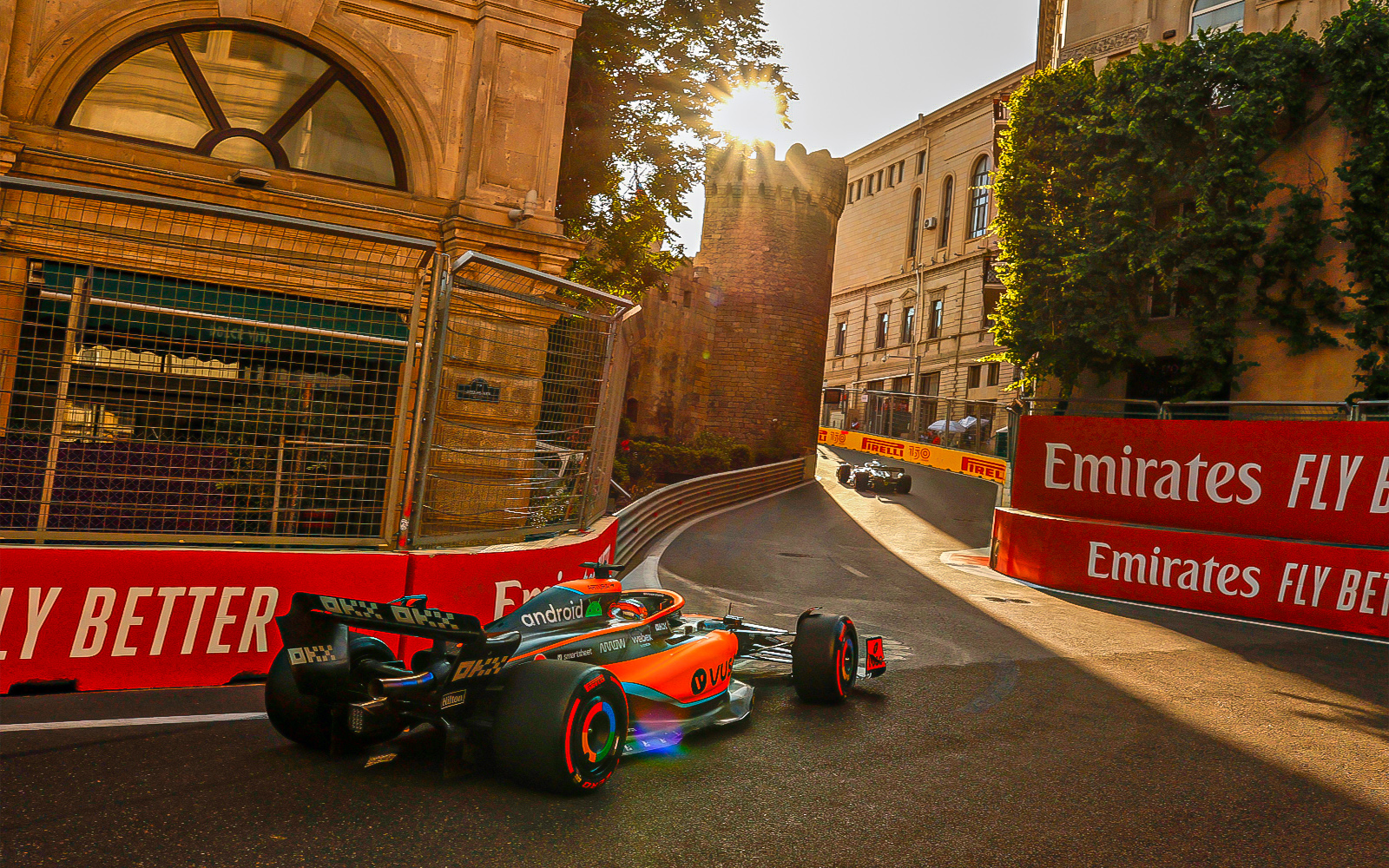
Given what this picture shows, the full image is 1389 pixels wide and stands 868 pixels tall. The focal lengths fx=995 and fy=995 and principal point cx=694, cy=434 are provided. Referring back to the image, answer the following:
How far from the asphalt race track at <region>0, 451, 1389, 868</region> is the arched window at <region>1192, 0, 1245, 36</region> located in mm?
19423

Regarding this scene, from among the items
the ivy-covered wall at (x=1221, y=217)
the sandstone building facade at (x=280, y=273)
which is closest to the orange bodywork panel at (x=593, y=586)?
the sandstone building facade at (x=280, y=273)

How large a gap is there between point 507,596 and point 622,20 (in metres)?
12.7

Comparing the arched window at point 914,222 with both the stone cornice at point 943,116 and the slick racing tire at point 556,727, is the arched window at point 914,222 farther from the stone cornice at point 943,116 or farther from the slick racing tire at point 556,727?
the slick racing tire at point 556,727

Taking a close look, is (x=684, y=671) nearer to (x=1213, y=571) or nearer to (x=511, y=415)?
(x=511, y=415)

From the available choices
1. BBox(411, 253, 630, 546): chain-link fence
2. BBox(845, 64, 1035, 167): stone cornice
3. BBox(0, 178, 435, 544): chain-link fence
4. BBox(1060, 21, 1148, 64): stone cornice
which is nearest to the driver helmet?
BBox(411, 253, 630, 546): chain-link fence

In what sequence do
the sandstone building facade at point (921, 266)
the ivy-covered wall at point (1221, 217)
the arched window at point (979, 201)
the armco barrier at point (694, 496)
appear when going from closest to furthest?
the armco barrier at point (694, 496) → the ivy-covered wall at point (1221, 217) → the sandstone building facade at point (921, 266) → the arched window at point (979, 201)

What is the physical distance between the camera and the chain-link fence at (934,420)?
24.4m

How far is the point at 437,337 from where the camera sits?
19.8ft

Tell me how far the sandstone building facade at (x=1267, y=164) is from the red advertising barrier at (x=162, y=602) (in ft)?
55.2

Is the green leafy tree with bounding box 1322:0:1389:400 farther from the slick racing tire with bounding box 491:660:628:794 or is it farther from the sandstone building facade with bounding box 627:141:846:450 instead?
the sandstone building facade with bounding box 627:141:846:450

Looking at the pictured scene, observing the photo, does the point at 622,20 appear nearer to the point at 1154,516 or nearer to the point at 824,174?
the point at 1154,516

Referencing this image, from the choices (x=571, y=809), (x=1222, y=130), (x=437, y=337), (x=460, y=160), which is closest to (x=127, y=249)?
(x=437, y=337)

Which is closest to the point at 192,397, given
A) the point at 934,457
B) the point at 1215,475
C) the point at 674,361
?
the point at 1215,475

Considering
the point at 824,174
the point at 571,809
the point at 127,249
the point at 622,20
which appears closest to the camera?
the point at 571,809
